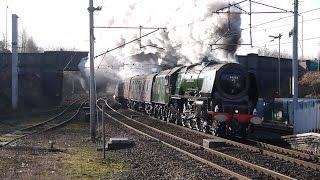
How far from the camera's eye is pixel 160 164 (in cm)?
1498

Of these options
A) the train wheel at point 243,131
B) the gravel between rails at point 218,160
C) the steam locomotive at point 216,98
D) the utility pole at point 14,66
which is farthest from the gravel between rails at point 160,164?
the utility pole at point 14,66

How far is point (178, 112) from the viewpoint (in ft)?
96.4

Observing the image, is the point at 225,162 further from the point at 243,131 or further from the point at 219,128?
the point at 243,131

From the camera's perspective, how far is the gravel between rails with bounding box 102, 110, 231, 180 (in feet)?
42.4

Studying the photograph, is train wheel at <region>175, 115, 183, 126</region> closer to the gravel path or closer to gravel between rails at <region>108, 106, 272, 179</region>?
gravel between rails at <region>108, 106, 272, 179</region>

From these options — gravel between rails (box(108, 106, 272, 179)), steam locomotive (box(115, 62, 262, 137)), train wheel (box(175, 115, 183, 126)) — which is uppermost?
steam locomotive (box(115, 62, 262, 137))

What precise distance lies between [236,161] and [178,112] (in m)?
14.4

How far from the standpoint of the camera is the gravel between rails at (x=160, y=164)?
12922 millimetres

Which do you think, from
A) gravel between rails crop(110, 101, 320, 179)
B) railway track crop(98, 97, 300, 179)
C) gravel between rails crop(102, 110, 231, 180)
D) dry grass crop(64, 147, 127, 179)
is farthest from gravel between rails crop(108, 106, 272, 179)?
dry grass crop(64, 147, 127, 179)

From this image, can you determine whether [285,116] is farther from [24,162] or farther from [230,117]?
[24,162]

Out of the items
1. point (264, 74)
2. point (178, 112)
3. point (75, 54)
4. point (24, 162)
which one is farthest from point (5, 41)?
point (24, 162)

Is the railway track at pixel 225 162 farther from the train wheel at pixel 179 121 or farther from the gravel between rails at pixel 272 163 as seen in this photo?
the train wheel at pixel 179 121

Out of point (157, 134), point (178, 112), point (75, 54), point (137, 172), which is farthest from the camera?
point (75, 54)

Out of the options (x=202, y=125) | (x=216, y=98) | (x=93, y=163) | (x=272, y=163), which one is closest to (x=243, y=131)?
(x=216, y=98)
